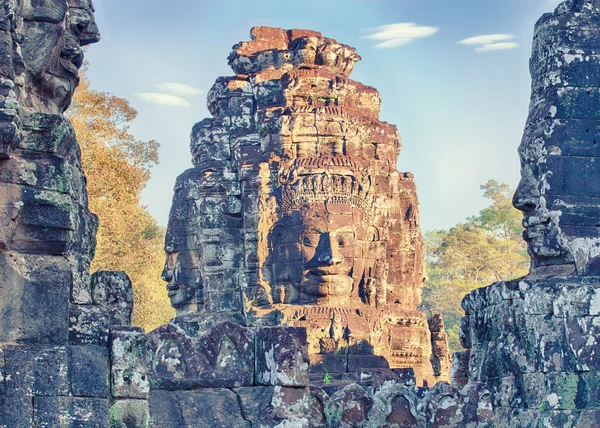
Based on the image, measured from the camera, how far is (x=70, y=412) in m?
6.58

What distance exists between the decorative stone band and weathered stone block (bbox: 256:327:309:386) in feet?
43.6

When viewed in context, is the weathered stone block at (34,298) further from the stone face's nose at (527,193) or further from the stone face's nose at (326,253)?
the stone face's nose at (326,253)

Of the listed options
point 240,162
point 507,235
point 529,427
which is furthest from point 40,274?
point 507,235

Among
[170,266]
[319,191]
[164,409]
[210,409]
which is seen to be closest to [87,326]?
[164,409]

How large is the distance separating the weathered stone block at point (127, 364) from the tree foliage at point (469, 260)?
37.4 meters

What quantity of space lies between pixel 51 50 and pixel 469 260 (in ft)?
133

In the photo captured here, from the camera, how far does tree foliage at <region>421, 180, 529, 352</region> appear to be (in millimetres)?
45750

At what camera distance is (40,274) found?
22.0ft

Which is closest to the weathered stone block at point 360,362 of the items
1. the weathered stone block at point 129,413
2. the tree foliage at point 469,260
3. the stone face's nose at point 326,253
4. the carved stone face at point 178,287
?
the stone face's nose at point 326,253

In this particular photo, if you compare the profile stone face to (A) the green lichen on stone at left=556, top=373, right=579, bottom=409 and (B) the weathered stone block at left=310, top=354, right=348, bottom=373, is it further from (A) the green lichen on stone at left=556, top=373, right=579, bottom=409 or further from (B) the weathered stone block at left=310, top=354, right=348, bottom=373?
(B) the weathered stone block at left=310, top=354, right=348, bottom=373

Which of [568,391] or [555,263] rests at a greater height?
[555,263]

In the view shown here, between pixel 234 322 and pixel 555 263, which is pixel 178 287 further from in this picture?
pixel 555 263

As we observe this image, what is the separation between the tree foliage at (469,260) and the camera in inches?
1801

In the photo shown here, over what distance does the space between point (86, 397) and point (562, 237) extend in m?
3.91
